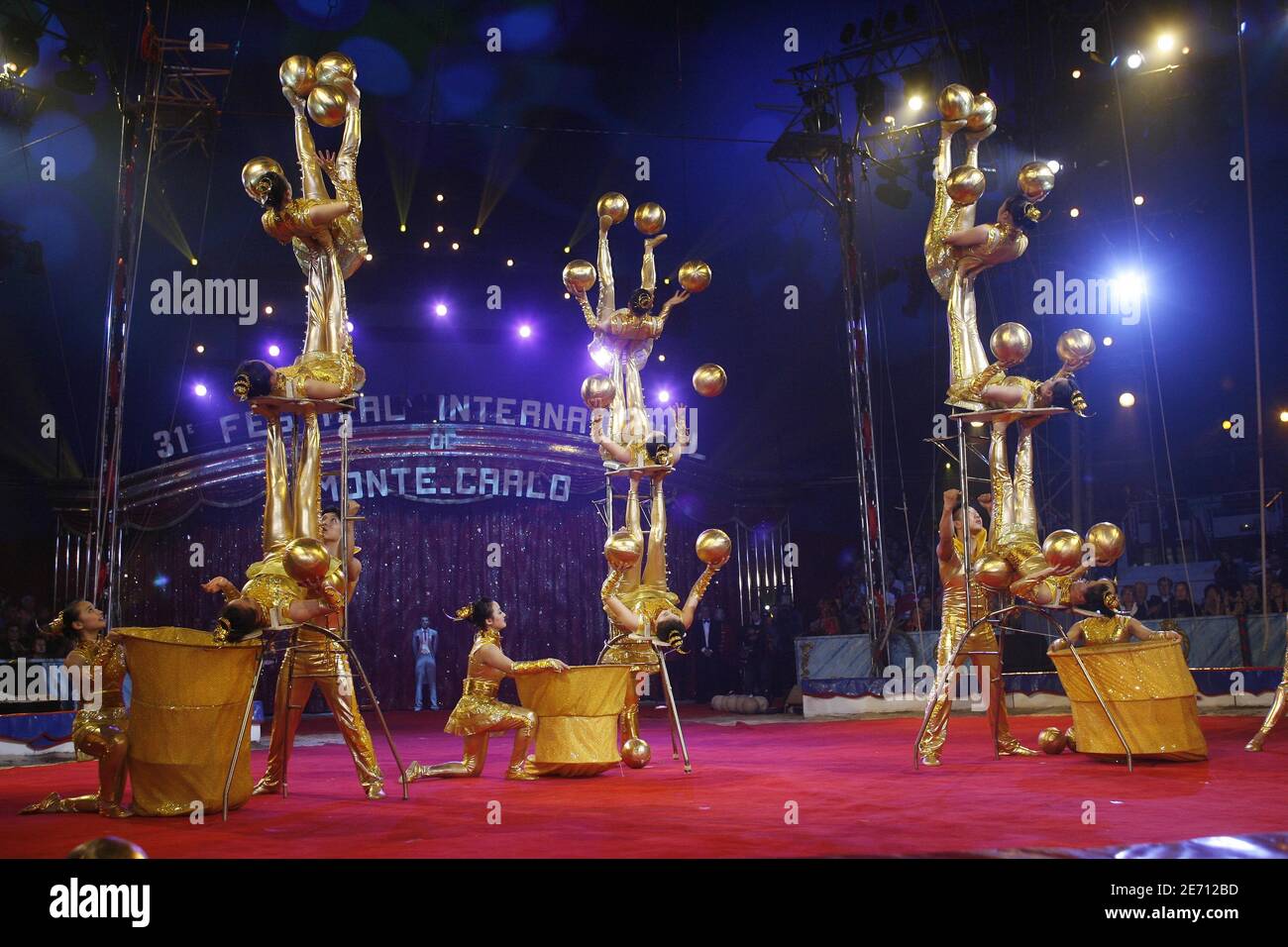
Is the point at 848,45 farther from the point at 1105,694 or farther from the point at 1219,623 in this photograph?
the point at 1105,694

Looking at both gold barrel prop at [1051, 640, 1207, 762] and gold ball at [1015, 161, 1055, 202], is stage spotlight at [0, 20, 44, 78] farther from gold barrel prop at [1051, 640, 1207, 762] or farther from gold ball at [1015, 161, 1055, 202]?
gold barrel prop at [1051, 640, 1207, 762]

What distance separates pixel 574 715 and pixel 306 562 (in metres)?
1.99

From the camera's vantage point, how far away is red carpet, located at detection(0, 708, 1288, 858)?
3.92 meters

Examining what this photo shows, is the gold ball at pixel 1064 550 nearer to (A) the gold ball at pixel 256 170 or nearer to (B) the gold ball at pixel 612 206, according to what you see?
(B) the gold ball at pixel 612 206

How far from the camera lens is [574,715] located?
6531 mm

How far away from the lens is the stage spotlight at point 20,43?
34.1ft

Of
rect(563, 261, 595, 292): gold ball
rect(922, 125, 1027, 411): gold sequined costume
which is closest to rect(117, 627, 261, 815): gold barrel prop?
rect(563, 261, 595, 292): gold ball

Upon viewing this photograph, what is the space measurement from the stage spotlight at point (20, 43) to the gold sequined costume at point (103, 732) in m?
7.31

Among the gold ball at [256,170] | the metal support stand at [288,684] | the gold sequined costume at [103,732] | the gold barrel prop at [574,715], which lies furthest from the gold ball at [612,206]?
the gold sequined costume at [103,732]

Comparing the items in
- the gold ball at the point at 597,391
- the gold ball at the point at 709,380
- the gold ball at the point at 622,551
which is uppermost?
the gold ball at the point at 709,380

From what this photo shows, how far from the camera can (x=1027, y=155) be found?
44.6 ft

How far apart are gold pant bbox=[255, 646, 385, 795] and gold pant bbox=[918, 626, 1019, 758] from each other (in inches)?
122

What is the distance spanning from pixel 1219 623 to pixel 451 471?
30.0 ft
